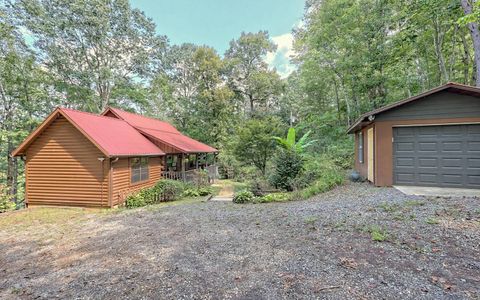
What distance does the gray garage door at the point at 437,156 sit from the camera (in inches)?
304

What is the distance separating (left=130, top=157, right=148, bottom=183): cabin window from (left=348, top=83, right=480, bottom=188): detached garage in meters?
10.1

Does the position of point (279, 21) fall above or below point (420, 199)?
above

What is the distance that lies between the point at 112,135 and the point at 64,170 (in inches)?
91.6

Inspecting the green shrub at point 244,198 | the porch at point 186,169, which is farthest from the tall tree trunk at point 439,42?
the porch at point 186,169

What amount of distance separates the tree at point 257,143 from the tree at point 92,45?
509 inches

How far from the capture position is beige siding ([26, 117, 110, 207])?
9312 mm

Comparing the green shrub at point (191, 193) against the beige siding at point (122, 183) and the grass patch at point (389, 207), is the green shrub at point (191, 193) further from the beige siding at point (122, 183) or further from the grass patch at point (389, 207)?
the grass patch at point (389, 207)

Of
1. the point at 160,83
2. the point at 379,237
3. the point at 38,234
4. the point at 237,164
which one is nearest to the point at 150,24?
the point at 160,83

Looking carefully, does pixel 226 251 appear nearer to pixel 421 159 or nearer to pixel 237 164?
pixel 421 159

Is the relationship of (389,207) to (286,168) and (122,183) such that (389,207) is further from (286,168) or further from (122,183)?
(122,183)

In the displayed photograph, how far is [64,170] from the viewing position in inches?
377

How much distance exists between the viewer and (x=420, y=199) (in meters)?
6.36

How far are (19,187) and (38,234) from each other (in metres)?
15.2

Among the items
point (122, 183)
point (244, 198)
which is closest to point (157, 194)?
point (122, 183)
